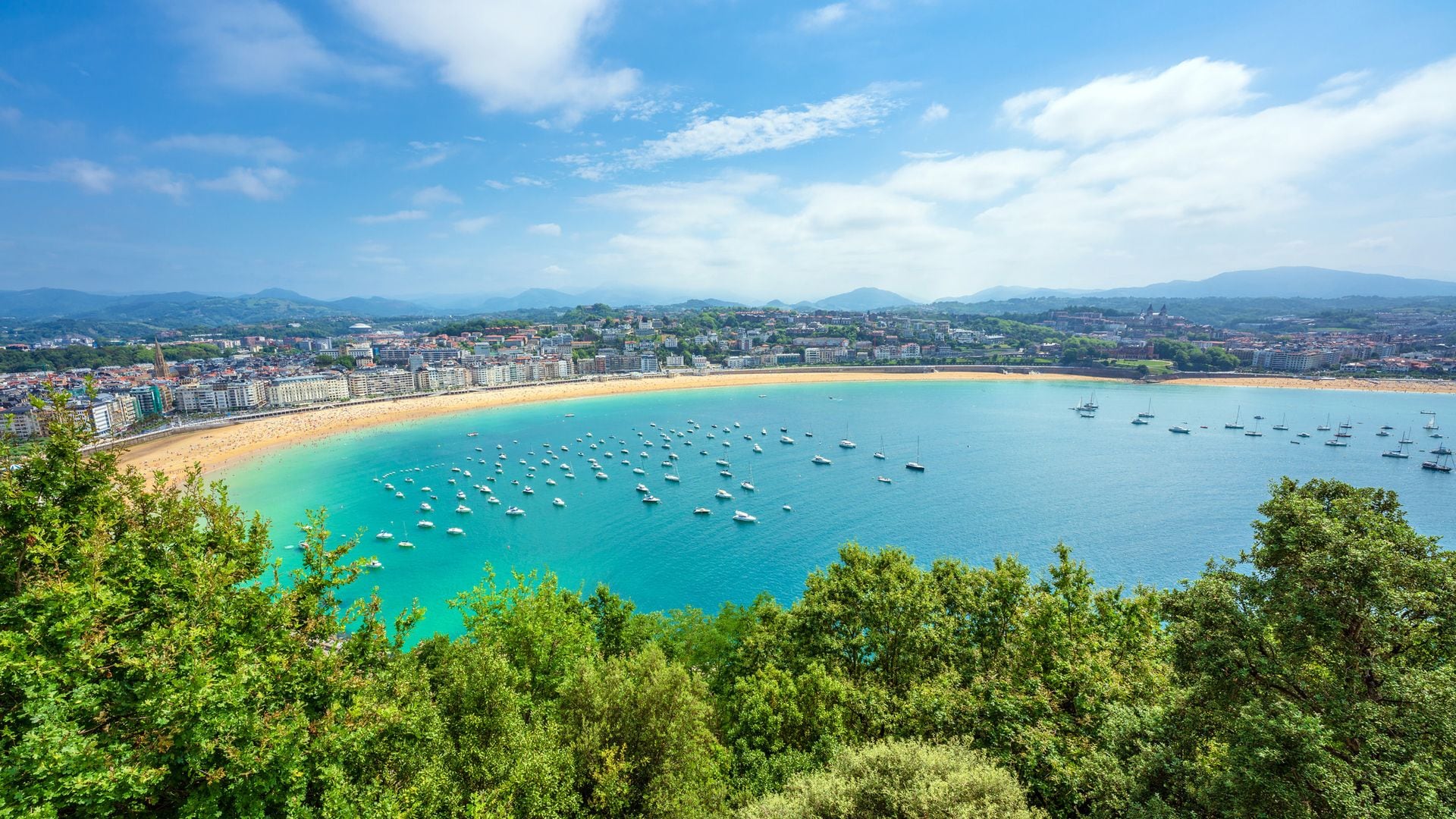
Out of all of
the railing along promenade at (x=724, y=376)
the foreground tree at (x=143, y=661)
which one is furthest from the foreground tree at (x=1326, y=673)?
the railing along promenade at (x=724, y=376)

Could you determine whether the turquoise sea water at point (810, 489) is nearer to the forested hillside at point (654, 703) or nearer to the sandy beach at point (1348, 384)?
the sandy beach at point (1348, 384)

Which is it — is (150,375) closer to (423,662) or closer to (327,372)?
(327,372)

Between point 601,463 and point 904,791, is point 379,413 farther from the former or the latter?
point 904,791

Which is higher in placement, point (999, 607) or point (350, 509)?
point (999, 607)

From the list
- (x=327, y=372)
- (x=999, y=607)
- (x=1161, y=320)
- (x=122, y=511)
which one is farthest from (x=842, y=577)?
(x=1161, y=320)

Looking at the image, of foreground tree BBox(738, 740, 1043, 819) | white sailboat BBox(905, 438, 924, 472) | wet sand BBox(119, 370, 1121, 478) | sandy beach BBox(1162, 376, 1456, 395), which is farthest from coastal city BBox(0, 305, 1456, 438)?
foreground tree BBox(738, 740, 1043, 819)
